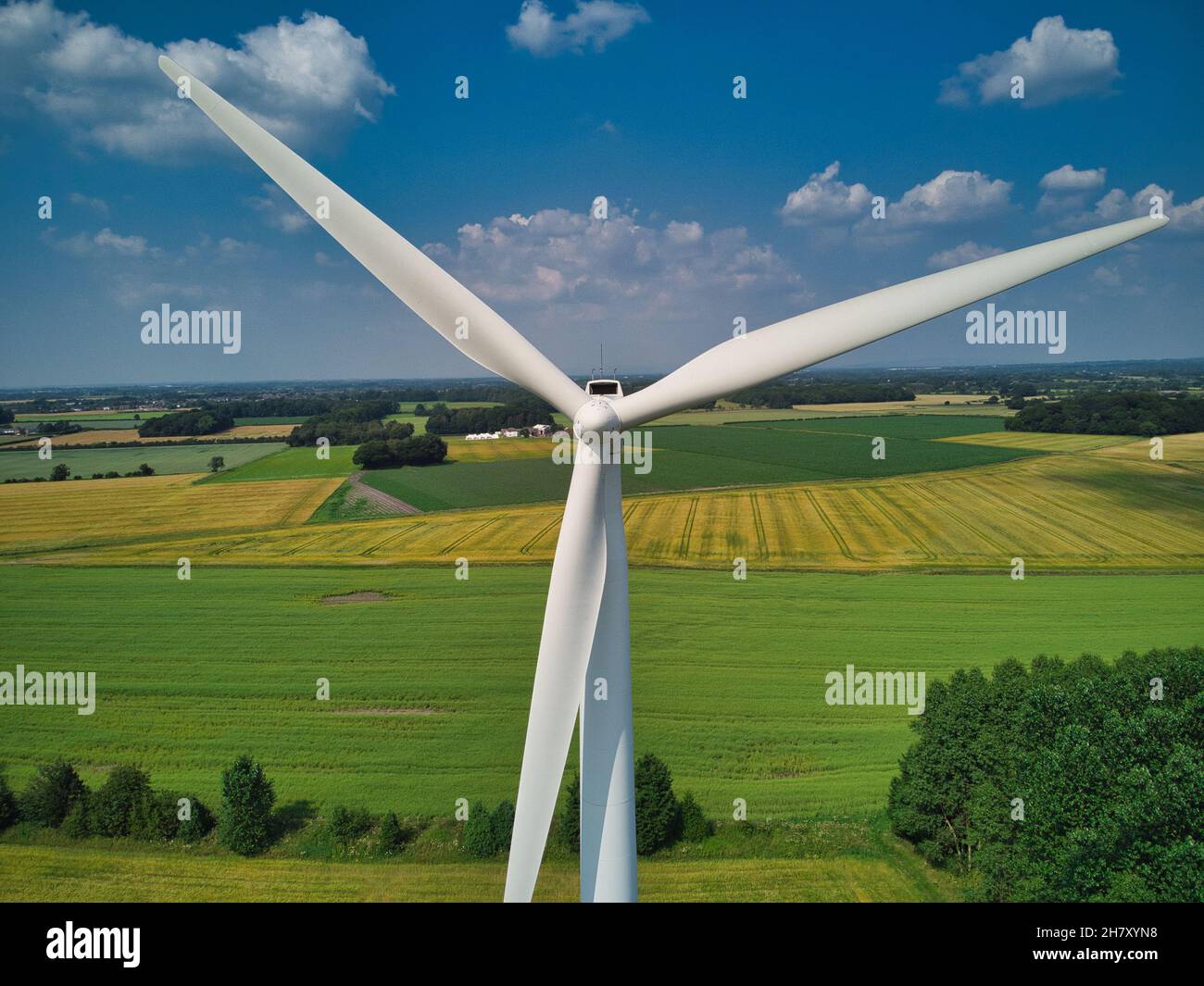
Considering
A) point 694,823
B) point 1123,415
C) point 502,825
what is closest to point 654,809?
point 694,823

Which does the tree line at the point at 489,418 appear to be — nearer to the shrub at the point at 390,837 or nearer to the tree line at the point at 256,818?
the tree line at the point at 256,818

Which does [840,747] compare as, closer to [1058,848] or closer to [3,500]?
[1058,848]

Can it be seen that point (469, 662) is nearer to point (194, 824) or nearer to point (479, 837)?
point (479, 837)

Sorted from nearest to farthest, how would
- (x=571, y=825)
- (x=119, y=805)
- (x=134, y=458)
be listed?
(x=571, y=825), (x=119, y=805), (x=134, y=458)

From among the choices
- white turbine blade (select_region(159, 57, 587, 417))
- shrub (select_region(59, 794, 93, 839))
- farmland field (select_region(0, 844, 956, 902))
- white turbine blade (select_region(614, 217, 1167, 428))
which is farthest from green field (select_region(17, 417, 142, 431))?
white turbine blade (select_region(614, 217, 1167, 428))

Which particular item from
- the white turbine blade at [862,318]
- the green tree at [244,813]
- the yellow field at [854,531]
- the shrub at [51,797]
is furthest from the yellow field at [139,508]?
the white turbine blade at [862,318]

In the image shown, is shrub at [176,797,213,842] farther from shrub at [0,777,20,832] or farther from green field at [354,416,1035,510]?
green field at [354,416,1035,510]

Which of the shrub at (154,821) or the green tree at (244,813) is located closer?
the green tree at (244,813)
